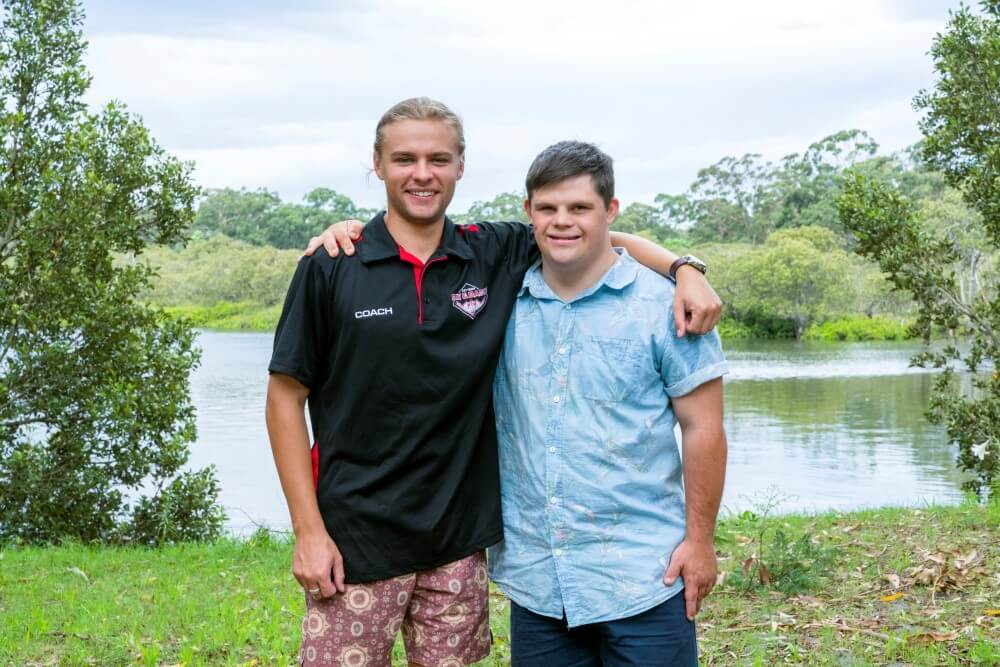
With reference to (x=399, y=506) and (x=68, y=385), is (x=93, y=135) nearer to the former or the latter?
(x=68, y=385)

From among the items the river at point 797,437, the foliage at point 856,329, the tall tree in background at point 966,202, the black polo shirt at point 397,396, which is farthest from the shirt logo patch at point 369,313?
the foliage at point 856,329

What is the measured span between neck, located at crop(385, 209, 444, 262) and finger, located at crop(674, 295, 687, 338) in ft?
2.28

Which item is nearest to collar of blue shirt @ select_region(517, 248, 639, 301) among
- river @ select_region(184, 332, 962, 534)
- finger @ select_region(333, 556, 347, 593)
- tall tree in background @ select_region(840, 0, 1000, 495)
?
finger @ select_region(333, 556, 347, 593)

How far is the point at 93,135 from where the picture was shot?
919cm

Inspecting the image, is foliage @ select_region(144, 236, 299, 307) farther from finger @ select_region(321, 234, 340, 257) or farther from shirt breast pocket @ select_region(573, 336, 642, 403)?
shirt breast pocket @ select_region(573, 336, 642, 403)

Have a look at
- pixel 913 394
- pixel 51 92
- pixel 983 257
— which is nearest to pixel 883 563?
pixel 51 92

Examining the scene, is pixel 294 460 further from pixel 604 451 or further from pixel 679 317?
pixel 679 317

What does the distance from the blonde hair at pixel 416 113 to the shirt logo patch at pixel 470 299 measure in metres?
0.43

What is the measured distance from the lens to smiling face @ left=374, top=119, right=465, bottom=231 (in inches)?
115

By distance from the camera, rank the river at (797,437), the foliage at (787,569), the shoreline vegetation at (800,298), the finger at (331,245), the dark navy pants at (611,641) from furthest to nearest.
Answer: the shoreline vegetation at (800,298) → the river at (797,437) → the foliage at (787,569) → the finger at (331,245) → the dark navy pants at (611,641)

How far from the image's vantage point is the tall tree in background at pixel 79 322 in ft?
29.3

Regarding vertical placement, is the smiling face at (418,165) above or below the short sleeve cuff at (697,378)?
above

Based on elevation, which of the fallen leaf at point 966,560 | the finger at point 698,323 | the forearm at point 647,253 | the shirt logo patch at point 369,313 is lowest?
the fallen leaf at point 966,560

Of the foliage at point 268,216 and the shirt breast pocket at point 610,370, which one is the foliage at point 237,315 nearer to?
the foliage at point 268,216
